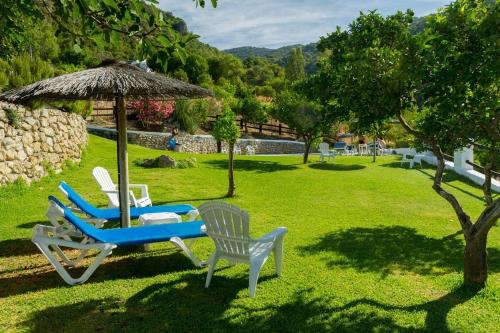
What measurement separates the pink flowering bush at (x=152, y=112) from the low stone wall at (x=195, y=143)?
2.47 meters

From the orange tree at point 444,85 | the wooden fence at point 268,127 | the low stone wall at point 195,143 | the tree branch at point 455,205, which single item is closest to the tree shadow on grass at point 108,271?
the orange tree at point 444,85

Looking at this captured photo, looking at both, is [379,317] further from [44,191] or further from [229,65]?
[229,65]

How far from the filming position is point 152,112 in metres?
25.9

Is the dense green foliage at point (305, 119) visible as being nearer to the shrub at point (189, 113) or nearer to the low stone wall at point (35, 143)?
the shrub at point (189, 113)

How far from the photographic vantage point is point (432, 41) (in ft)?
13.5

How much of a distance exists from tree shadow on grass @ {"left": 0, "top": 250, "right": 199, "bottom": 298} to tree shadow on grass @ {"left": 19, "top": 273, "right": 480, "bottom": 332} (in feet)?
2.06

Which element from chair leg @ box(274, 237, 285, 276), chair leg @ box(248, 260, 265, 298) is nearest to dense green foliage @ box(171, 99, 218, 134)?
chair leg @ box(274, 237, 285, 276)

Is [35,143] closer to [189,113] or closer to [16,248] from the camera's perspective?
[16,248]

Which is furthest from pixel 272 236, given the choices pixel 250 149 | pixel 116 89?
pixel 250 149

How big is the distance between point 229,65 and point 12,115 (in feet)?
151

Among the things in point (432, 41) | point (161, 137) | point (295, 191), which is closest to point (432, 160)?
point (295, 191)

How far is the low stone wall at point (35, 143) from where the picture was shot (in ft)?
31.8

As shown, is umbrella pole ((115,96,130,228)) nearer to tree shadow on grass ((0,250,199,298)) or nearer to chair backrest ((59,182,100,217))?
tree shadow on grass ((0,250,199,298))

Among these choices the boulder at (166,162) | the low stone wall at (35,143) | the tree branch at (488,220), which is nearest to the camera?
the tree branch at (488,220)
